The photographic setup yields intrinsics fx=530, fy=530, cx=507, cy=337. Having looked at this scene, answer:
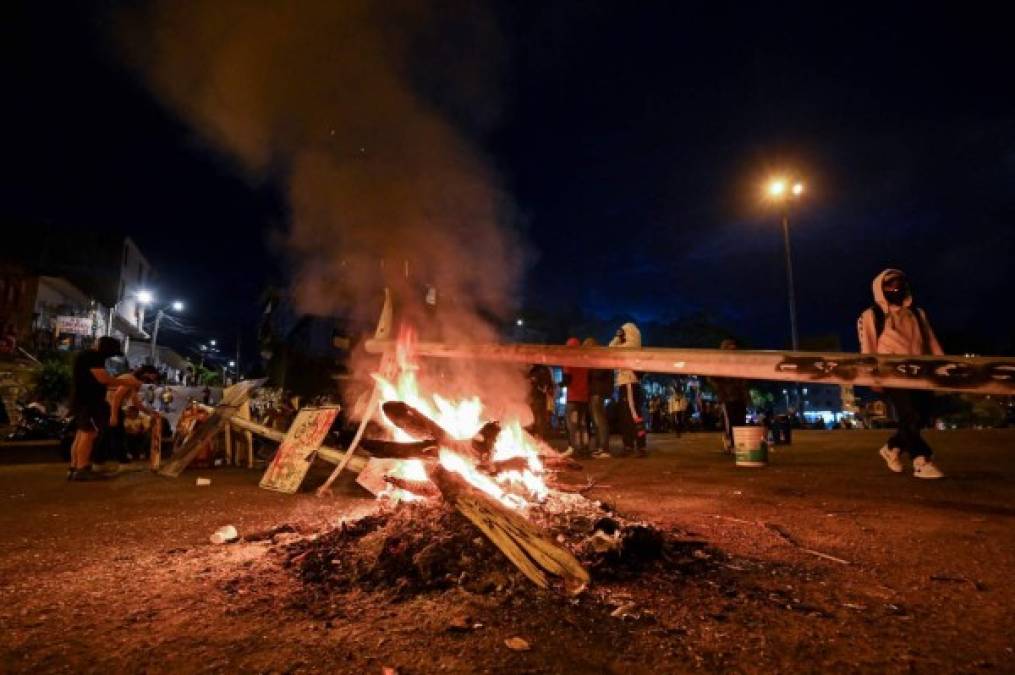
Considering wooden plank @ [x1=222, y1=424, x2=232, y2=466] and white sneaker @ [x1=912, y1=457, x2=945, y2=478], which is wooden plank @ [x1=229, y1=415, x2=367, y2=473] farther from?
white sneaker @ [x1=912, y1=457, x2=945, y2=478]

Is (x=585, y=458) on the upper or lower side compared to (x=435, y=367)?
lower

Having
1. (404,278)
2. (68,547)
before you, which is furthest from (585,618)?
(404,278)

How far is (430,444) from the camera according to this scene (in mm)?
4129

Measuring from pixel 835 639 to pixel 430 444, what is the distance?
112 inches

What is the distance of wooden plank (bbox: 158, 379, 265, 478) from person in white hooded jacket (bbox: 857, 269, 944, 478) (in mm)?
7789

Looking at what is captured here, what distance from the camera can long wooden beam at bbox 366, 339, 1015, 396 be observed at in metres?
3.12

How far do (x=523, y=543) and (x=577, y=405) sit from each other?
601cm

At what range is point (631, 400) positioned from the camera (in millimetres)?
8281

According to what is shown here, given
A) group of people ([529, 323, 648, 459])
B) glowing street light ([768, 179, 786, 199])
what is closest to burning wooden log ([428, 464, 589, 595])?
group of people ([529, 323, 648, 459])

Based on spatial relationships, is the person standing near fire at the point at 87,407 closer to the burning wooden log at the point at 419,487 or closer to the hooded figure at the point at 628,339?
the burning wooden log at the point at 419,487

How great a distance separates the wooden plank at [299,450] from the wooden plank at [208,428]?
1979mm

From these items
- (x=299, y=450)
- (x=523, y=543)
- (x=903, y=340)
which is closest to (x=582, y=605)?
(x=523, y=543)

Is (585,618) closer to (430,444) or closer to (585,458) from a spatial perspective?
(430,444)

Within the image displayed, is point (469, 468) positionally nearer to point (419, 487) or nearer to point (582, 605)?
point (419, 487)
